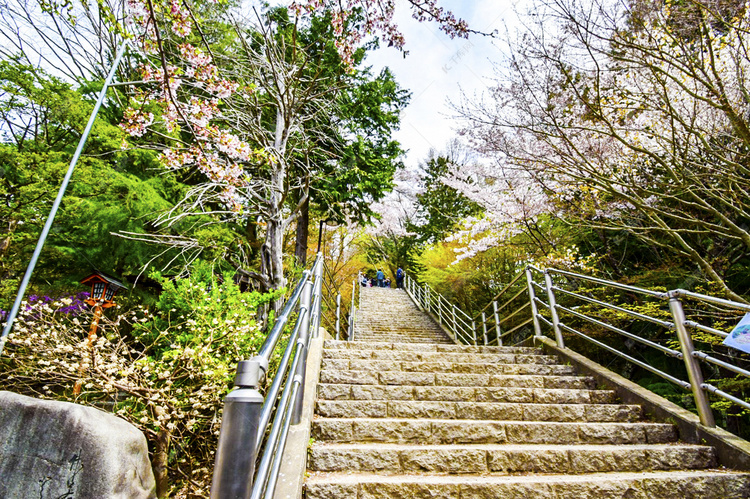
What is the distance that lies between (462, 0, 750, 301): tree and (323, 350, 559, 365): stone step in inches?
65.6

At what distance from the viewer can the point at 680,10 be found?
330cm

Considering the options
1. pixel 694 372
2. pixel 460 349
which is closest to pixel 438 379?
pixel 460 349

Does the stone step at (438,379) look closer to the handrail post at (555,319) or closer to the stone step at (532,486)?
the handrail post at (555,319)

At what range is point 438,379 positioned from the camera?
3.27 m

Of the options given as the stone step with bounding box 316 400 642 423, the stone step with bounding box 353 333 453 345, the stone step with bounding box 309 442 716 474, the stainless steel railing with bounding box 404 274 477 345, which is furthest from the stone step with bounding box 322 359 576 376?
the stone step with bounding box 353 333 453 345

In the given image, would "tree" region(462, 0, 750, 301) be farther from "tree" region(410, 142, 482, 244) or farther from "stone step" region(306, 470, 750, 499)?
"tree" region(410, 142, 482, 244)

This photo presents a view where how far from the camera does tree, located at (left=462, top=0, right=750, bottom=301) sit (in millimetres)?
3008

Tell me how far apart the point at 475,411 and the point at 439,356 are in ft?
3.95

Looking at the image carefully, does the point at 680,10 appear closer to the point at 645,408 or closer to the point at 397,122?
the point at 645,408

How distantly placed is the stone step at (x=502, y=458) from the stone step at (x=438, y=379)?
875mm

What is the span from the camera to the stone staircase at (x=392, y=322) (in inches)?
362

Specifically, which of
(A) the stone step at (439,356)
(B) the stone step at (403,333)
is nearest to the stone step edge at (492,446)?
(A) the stone step at (439,356)

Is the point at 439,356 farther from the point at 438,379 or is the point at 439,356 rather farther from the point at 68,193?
the point at 68,193

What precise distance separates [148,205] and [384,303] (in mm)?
9039
